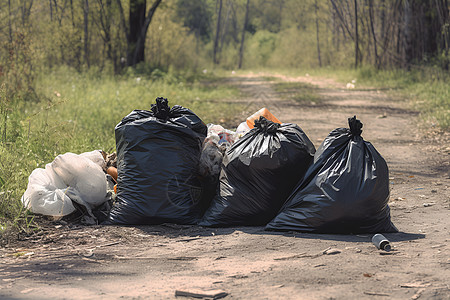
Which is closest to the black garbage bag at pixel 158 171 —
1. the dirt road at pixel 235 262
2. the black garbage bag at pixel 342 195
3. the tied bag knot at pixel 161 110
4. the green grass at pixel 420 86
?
the tied bag knot at pixel 161 110

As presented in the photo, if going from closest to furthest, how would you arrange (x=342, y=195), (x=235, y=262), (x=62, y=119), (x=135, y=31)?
(x=235, y=262), (x=342, y=195), (x=62, y=119), (x=135, y=31)

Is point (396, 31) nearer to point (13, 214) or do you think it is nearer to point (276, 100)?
point (276, 100)

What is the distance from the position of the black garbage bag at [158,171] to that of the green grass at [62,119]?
2.14ft

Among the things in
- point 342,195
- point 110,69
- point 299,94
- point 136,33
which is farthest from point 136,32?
point 342,195

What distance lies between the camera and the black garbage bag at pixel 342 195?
10.3ft

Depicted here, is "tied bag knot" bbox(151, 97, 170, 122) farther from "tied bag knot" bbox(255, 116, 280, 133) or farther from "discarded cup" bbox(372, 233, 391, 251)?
"discarded cup" bbox(372, 233, 391, 251)

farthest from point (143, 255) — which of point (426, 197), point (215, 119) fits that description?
point (215, 119)

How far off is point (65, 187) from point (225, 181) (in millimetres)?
1051

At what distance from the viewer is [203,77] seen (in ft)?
66.2

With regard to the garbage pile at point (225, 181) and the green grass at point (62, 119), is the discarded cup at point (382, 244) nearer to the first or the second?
the garbage pile at point (225, 181)

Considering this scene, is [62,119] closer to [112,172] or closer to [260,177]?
[112,172]

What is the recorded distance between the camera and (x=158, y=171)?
3.46 meters

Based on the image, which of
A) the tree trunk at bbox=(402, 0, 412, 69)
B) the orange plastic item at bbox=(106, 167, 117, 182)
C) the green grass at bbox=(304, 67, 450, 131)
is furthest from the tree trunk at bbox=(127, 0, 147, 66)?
the orange plastic item at bbox=(106, 167, 117, 182)

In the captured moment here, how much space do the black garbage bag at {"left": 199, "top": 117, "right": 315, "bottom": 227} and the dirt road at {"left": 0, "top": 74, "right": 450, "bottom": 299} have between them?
0.37 feet
